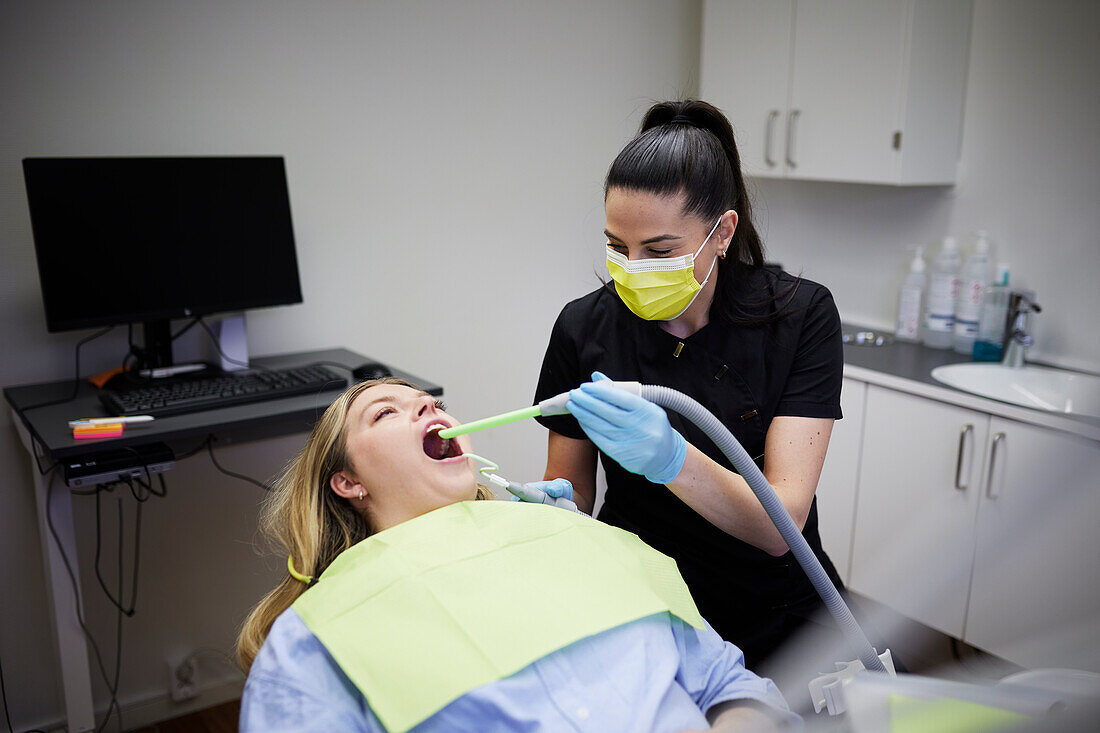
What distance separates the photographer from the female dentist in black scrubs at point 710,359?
1.32 metres

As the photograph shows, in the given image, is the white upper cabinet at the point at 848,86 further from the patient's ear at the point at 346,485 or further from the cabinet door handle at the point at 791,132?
the patient's ear at the point at 346,485

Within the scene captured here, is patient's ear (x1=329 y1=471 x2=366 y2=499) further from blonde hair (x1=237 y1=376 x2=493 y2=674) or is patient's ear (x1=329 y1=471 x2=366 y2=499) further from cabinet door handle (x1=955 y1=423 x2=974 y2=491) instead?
Result: cabinet door handle (x1=955 y1=423 x2=974 y2=491)

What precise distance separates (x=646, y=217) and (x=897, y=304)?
1.84m

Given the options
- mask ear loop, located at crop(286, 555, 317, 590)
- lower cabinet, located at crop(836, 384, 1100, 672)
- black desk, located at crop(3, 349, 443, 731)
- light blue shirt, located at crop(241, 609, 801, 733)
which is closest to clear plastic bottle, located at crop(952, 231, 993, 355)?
lower cabinet, located at crop(836, 384, 1100, 672)

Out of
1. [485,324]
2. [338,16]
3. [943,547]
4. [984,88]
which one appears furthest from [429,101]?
[943,547]

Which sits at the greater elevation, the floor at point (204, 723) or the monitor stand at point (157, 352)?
the monitor stand at point (157, 352)

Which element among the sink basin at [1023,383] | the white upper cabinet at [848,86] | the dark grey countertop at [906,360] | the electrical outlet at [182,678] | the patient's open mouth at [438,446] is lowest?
the electrical outlet at [182,678]

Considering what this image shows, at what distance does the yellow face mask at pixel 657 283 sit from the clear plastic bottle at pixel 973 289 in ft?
4.90

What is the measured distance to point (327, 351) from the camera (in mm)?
2533

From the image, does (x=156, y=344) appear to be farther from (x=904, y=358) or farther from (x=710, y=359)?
(x=904, y=358)

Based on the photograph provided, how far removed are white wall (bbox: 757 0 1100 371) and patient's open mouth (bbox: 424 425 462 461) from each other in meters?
1.88

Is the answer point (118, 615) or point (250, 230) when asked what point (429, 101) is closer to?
point (250, 230)

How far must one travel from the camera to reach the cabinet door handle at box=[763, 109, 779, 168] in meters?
2.79

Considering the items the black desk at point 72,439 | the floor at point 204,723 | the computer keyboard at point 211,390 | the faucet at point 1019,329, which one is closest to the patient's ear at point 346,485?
the black desk at point 72,439
